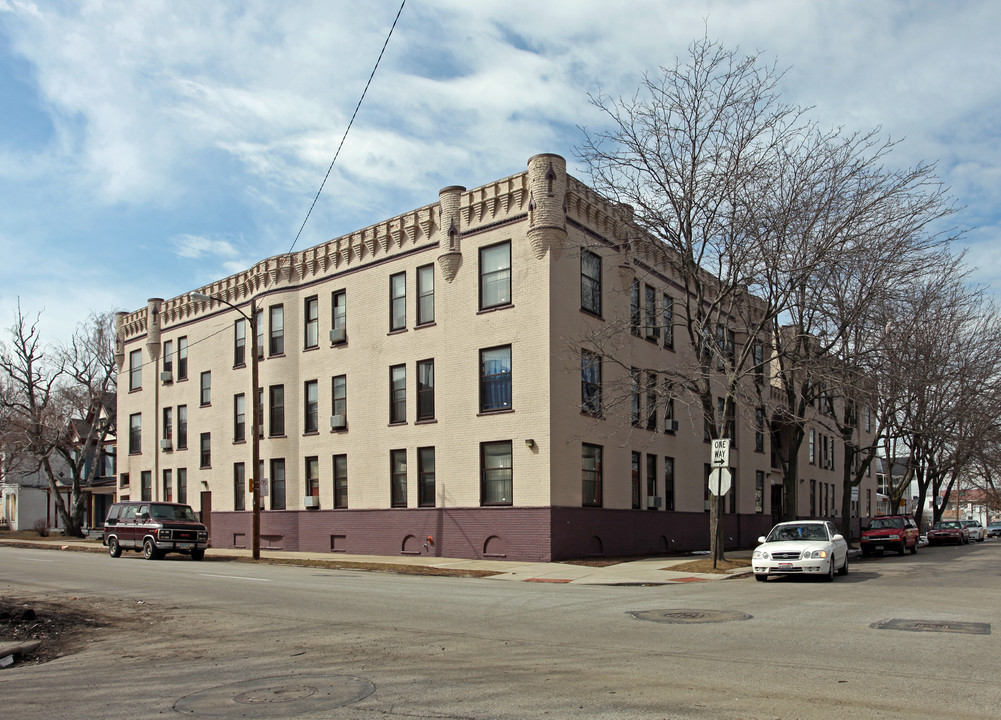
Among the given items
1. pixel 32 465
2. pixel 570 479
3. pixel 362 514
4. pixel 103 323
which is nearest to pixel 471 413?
pixel 570 479

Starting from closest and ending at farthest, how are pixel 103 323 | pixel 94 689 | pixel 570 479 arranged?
1. pixel 94 689
2. pixel 570 479
3. pixel 103 323

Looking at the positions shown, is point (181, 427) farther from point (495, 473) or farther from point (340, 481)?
point (495, 473)

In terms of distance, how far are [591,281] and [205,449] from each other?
840 inches

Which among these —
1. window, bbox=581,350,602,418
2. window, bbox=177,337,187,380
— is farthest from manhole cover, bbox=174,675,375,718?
window, bbox=177,337,187,380

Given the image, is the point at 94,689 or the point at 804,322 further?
the point at 804,322

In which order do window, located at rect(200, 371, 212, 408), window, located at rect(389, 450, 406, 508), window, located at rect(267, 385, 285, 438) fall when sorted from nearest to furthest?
window, located at rect(389, 450, 406, 508), window, located at rect(267, 385, 285, 438), window, located at rect(200, 371, 212, 408)

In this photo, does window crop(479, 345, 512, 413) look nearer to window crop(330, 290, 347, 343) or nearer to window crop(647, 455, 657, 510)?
window crop(647, 455, 657, 510)

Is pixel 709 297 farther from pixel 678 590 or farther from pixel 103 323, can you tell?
pixel 103 323

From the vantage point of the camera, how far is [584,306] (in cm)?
2852

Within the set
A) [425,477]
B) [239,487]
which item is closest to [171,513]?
[239,487]

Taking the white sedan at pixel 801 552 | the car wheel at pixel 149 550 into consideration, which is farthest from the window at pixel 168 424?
the white sedan at pixel 801 552

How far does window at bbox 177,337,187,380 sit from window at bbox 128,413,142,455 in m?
4.99

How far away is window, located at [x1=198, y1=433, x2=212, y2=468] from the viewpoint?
39.8m

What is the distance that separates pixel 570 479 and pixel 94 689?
19177mm
